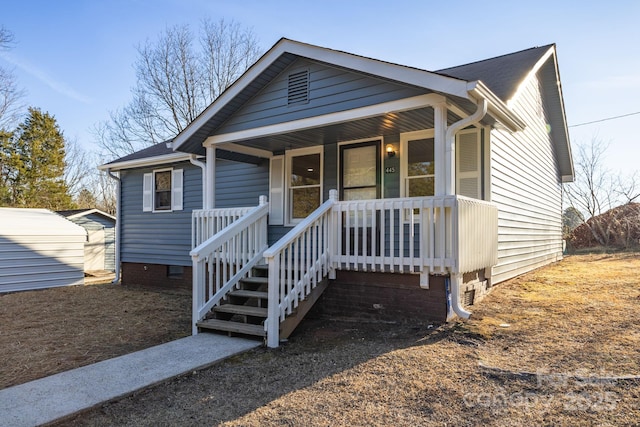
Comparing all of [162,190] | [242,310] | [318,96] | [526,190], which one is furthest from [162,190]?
[526,190]

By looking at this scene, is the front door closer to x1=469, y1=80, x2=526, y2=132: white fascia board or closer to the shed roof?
x1=469, y1=80, x2=526, y2=132: white fascia board

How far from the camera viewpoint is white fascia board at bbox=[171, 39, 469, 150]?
5.23 meters

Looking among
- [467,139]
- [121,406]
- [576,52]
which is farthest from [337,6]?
[121,406]

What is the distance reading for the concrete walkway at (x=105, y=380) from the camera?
Answer: 3312mm

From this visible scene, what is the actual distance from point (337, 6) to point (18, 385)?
10.3m

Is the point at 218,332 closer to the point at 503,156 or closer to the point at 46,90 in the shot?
the point at 503,156

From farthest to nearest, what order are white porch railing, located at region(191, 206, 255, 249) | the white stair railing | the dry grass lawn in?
white porch railing, located at region(191, 206, 255, 249), the white stair railing, the dry grass lawn

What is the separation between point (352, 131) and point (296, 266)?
280 cm

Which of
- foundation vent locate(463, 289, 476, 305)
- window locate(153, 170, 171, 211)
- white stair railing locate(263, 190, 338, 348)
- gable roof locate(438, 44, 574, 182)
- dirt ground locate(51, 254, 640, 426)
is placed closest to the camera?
dirt ground locate(51, 254, 640, 426)

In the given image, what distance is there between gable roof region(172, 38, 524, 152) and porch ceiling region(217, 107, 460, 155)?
60 cm

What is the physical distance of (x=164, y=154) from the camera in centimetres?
1110

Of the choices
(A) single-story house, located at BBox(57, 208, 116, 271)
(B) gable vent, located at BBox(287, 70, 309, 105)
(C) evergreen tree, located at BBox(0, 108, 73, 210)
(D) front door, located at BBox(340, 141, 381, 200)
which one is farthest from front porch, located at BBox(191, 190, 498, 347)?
(C) evergreen tree, located at BBox(0, 108, 73, 210)

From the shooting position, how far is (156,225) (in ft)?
37.9

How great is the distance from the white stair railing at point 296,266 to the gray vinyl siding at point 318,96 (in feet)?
4.58
